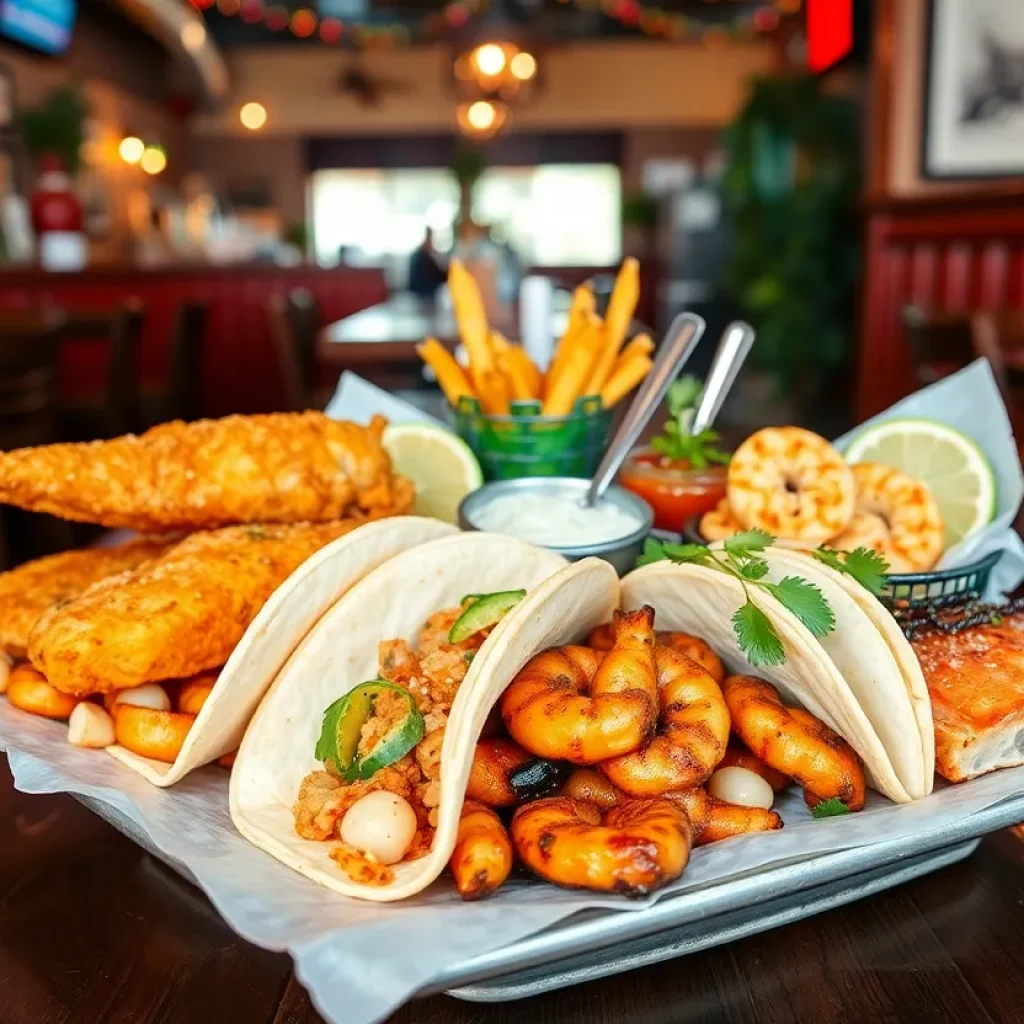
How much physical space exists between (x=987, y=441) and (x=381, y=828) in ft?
4.27

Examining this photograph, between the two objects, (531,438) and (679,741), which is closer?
(679,741)

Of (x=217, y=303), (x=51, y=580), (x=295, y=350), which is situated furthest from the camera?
(x=217, y=303)

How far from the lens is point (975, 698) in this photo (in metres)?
1.04

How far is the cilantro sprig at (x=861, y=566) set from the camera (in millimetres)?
1117

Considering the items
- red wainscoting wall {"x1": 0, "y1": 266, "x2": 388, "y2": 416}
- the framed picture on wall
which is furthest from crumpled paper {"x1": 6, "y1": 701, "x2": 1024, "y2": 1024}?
red wainscoting wall {"x1": 0, "y1": 266, "x2": 388, "y2": 416}

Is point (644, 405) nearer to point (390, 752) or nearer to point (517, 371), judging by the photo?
point (517, 371)

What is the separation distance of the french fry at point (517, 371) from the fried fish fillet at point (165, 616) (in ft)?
2.43

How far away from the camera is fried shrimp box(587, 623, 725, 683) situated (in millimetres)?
1076

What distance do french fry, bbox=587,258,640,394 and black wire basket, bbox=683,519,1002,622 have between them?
2.32 ft

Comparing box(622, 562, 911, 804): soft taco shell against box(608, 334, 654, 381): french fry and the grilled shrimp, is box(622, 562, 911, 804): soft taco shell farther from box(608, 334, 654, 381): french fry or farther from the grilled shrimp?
box(608, 334, 654, 381): french fry

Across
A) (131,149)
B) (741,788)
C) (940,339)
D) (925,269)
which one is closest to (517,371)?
(741,788)

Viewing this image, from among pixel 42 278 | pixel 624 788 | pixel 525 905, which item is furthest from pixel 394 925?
pixel 42 278

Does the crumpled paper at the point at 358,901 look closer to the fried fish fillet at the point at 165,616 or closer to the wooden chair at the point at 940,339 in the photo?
the fried fish fillet at the point at 165,616

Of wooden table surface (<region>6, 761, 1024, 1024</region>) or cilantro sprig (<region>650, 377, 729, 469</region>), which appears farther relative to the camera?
cilantro sprig (<region>650, 377, 729, 469</region>)
